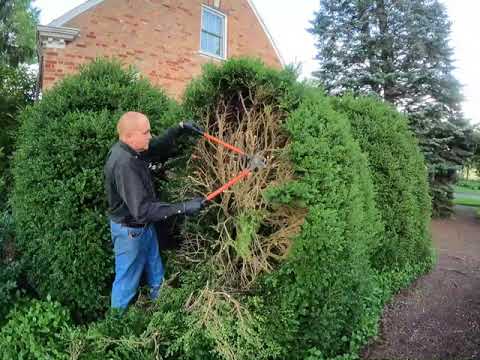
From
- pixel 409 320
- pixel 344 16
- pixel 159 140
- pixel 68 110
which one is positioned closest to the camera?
pixel 159 140

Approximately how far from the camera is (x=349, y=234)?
295cm

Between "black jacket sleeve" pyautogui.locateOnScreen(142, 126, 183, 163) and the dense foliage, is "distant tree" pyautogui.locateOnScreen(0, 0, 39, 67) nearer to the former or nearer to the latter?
the dense foliage

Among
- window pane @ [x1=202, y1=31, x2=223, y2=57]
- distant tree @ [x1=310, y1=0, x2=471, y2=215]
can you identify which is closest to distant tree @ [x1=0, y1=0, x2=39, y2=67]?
window pane @ [x1=202, y1=31, x2=223, y2=57]

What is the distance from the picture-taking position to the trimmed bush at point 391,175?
5.00 meters

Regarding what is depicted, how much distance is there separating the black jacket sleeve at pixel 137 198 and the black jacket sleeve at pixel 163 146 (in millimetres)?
427

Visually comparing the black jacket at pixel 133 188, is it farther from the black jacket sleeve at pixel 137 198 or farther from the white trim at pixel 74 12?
→ the white trim at pixel 74 12

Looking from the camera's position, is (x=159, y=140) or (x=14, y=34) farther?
(x=14, y=34)

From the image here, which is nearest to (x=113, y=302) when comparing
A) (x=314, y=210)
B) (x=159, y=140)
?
(x=159, y=140)

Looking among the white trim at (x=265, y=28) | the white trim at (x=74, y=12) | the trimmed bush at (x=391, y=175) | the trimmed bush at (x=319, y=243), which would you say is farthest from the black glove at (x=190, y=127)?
the white trim at (x=265, y=28)

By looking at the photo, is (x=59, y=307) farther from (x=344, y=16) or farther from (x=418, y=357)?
(x=344, y=16)

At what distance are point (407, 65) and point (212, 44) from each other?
7018 mm

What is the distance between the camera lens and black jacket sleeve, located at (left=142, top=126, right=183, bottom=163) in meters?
3.15

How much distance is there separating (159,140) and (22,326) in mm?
1943

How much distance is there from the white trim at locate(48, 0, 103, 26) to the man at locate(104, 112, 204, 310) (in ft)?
26.8
